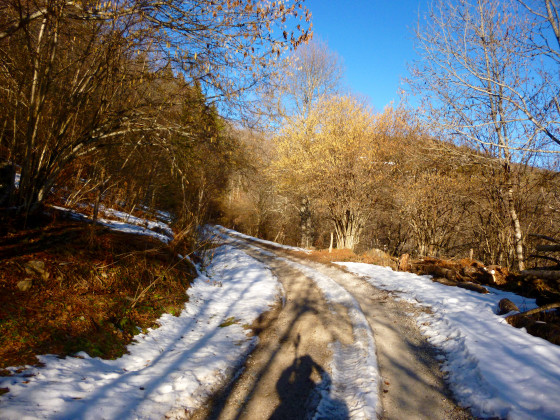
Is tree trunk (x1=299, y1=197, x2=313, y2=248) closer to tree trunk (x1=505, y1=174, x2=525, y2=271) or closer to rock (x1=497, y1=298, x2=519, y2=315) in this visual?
tree trunk (x1=505, y1=174, x2=525, y2=271)

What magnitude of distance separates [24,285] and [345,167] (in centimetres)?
1352

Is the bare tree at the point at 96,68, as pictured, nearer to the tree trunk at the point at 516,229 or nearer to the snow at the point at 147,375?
the snow at the point at 147,375

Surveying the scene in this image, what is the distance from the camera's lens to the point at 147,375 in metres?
3.71

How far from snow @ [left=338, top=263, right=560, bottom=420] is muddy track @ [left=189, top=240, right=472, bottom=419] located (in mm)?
264

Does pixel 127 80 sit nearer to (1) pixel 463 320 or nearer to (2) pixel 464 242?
(1) pixel 463 320

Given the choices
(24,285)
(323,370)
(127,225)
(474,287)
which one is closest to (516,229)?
(474,287)

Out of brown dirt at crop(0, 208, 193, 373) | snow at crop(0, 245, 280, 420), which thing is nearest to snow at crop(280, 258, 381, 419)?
snow at crop(0, 245, 280, 420)

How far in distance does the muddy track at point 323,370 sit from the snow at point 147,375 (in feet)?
1.11

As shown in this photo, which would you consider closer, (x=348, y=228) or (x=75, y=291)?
(x=75, y=291)

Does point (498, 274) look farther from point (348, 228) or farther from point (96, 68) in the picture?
point (96, 68)

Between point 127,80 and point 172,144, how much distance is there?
1.51 metres

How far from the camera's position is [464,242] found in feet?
57.5

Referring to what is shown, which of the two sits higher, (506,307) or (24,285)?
(506,307)

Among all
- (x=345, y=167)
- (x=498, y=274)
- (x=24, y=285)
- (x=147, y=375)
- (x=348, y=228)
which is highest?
(x=345, y=167)
